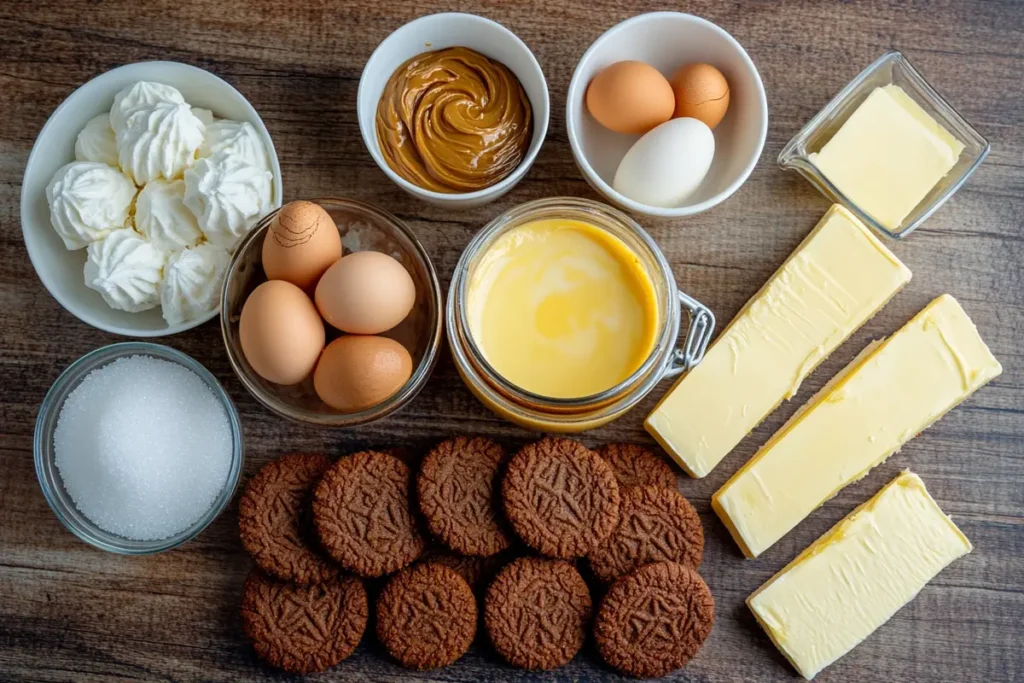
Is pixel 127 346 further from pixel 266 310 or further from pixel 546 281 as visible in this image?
pixel 546 281

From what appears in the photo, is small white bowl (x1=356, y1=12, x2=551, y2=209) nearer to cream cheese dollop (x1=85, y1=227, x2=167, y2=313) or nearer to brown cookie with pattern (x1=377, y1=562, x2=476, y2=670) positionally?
cream cheese dollop (x1=85, y1=227, x2=167, y2=313)

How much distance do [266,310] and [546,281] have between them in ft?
1.30

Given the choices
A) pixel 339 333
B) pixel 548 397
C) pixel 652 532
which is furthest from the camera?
pixel 652 532

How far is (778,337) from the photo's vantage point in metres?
1.36

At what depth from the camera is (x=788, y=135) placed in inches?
56.5

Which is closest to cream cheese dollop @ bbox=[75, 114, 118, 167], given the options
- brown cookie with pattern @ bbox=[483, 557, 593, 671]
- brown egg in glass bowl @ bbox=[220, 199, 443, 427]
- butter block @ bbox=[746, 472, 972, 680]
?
brown egg in glass bowl @ bbox=[220, 199, 443, 427]

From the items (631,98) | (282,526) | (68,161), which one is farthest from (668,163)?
(68,161)

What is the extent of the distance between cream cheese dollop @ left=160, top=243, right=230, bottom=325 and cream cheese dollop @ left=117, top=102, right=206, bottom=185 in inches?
5.1

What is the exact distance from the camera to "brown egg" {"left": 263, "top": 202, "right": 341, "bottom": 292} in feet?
3.74

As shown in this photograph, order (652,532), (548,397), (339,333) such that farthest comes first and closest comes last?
(652,532), (339,333), (548,397)

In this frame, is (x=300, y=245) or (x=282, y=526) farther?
(x=282, y=526)

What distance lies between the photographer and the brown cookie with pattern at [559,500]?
1289mm

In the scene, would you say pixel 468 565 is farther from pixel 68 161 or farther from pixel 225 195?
pixel 68 161

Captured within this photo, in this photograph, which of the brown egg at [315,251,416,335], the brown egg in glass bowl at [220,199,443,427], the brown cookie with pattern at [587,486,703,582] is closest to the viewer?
the brown egg at [315,251,416,335]
